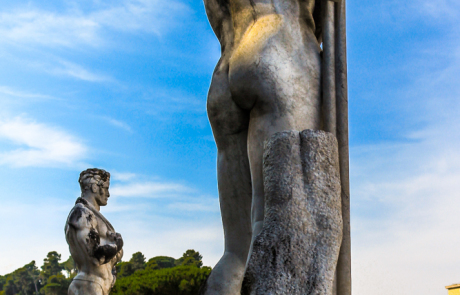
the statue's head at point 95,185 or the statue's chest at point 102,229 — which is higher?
the statue's head at point 95,185

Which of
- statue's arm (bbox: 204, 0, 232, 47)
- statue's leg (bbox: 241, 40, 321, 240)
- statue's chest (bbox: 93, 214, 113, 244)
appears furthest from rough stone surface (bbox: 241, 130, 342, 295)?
statue's chest (bbox: 93, 214, 113, 244)

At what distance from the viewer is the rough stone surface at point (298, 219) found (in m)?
2.79

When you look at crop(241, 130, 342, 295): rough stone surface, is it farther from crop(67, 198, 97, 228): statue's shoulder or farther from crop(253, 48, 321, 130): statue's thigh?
crop(67, 198, 97, 228): statue's shoulder

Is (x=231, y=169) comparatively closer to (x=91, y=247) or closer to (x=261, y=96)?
(x=261, y=96)

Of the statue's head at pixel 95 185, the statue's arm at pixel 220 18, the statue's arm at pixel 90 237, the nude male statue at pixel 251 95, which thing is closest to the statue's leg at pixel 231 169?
the nude male statue at pixel 251 95

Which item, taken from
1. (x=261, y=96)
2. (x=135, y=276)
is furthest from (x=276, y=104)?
(x=135, y=276)

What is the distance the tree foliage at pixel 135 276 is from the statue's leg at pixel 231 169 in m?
2.11

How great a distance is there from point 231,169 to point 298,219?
2.72 ft

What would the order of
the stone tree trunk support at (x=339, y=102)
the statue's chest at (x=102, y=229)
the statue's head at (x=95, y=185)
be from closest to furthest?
the stone tree trunk support at (x=339, y=102) < the statue's chest at (x=102, y=229) < the statue's head at (x=95, y=185)

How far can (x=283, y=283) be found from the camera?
2.76m

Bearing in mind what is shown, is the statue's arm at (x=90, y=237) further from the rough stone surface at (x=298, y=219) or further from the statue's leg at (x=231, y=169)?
the rough stone surface at (x=298, y=219)

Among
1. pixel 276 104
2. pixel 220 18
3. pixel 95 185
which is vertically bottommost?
pixel 276 104

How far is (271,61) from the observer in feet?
10.7

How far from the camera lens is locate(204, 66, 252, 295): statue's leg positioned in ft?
11.6
